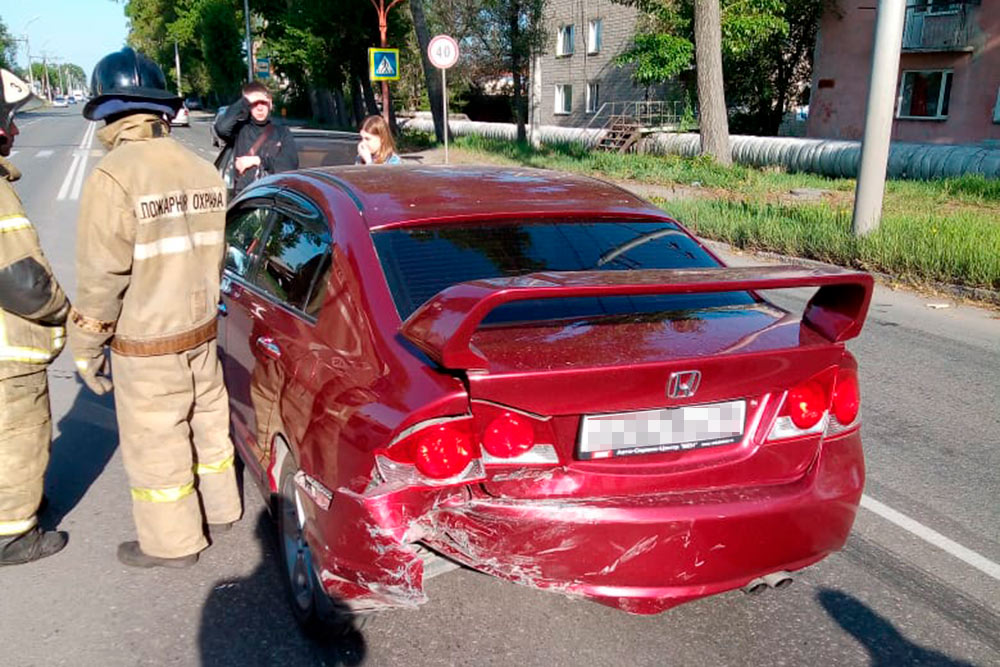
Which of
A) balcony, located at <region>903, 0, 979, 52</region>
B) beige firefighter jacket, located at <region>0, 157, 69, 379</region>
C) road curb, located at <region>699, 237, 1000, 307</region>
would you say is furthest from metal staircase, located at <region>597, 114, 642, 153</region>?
beige firefighter jacket, located at <region>0, 157, 69, 379</region>

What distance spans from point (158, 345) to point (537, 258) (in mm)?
1509

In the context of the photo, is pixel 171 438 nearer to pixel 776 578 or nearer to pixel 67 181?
pixel 776 578

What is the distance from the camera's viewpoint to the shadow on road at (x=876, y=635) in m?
2.90

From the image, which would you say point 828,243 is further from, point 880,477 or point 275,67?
point 275,67

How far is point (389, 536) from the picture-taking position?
2438 mm

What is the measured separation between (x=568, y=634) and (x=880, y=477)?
2224 millimetres

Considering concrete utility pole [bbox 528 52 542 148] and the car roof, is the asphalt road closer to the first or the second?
the car roof

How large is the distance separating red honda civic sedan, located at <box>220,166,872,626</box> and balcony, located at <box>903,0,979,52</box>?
26.5 meters

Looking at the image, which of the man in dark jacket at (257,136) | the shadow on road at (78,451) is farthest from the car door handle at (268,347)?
the man in dark jacket at (257,136)

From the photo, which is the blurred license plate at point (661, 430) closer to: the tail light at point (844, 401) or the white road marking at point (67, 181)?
the tail light at point (844, 401)

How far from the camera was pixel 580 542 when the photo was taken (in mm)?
2434

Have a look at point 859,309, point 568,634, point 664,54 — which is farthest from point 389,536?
point 664,54

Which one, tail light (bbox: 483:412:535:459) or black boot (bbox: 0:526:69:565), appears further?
black boot (bbox: 0:526:69:565)

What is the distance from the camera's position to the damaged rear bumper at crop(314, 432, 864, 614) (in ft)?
7.95
